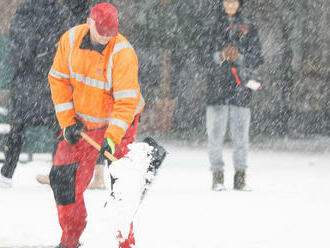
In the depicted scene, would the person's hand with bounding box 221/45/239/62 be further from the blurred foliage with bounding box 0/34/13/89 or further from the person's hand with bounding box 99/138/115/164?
the person's hand with bounding box 99/138/115/164

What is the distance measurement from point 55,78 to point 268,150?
8.39 meters

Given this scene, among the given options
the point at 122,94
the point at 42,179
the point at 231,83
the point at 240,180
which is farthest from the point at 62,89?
the point at 240,180

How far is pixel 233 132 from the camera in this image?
798 cm

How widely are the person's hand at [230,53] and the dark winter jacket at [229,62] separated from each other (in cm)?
4

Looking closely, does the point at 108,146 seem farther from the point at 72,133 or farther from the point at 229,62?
the point at 229,62

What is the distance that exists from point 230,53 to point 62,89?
3.46 meters

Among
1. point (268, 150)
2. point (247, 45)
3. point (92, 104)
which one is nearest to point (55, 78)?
point (92, 104)

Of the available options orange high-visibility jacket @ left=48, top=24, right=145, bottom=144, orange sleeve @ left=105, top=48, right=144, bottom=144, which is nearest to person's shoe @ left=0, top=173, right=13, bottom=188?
orange high-visibility jacket @ left=48, top=24, right=145, bottom=144

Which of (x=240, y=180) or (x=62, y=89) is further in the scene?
(x=240, y=180)

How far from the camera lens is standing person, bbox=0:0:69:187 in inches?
281

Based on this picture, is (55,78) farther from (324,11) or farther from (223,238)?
(324,11)

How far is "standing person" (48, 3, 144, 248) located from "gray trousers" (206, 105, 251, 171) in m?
3.10

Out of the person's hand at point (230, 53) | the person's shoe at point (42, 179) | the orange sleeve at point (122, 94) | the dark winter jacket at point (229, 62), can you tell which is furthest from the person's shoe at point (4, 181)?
the orange sleeve at point (122, 94)

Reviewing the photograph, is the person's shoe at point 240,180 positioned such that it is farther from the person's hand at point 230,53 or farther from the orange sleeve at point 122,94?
the orange sleeve at point 122,94
